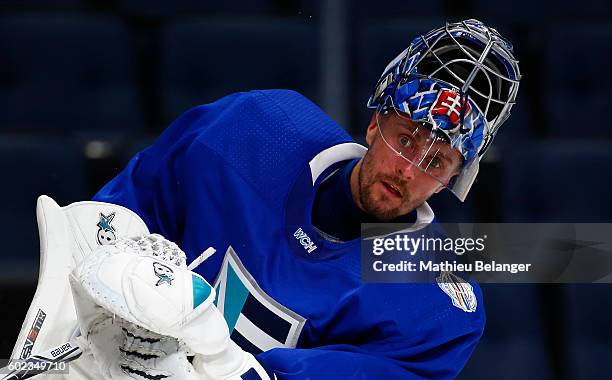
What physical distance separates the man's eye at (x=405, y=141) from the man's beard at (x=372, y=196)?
56mm

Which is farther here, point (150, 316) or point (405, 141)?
point (405, 141)

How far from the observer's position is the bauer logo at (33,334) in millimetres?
1797

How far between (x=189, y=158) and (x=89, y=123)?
105 centimetres

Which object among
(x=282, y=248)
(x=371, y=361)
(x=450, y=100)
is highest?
(x=450, y=100)

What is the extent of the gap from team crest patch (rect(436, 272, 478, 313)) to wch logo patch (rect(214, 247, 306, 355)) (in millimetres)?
231

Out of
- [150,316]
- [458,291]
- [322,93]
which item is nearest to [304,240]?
[458,291]

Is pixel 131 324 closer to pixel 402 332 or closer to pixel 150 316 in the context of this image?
pixel 150 316

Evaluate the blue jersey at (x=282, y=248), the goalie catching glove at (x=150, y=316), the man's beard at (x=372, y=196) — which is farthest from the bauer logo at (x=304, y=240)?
the goalie catching glove at (x=150, y=316)

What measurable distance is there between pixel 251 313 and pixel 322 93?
0.90 metres

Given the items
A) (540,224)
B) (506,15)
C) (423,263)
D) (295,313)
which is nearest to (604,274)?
(540,224)

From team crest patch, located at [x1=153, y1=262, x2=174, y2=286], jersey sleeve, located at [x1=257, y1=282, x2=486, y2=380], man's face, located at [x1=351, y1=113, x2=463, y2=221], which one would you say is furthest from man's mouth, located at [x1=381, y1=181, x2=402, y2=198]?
team crest patch, located at [x1=153, y1=262, x2=174, y2=286]

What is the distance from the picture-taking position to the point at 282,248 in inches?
80.4

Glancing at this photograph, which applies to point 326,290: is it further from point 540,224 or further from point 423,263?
point 540,224

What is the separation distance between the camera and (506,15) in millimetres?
3320
